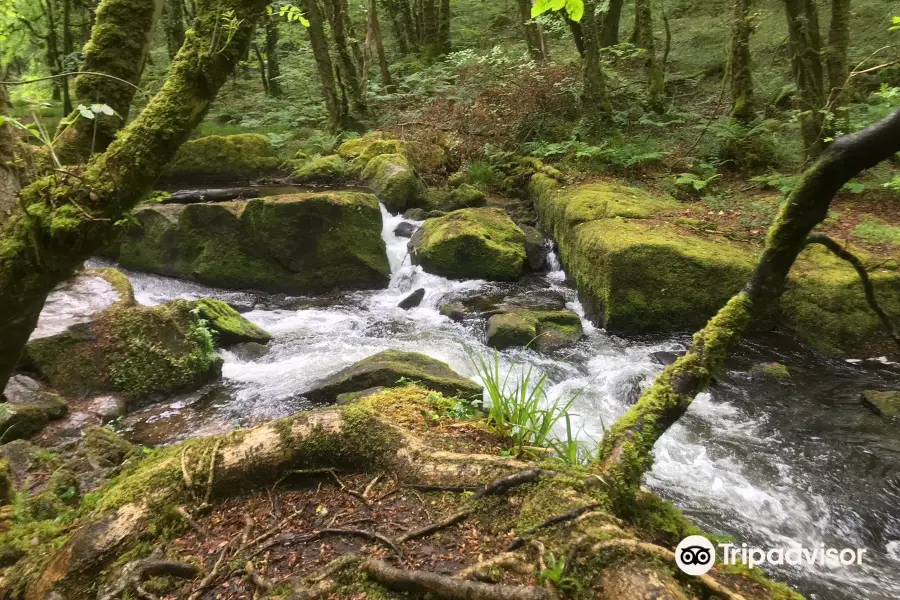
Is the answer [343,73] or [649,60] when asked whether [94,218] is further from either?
[343,73]

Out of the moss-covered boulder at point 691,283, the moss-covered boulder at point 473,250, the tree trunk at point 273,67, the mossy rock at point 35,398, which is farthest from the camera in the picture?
the tree trunk at point 273,67

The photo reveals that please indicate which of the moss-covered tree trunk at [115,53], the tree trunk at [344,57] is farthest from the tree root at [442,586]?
the tree trunk at [344,57]

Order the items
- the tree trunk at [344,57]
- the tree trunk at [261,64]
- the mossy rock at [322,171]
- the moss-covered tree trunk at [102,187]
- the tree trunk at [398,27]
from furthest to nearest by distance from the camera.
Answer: the tree trunk at [398,27]
the tree trunk at [261,64]
the tree trunk at [344,57]
the mossy rock at [322,171]
the moss-covered tree trunk at [102,187]

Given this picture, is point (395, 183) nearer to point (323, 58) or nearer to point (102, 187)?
point (323, 58)

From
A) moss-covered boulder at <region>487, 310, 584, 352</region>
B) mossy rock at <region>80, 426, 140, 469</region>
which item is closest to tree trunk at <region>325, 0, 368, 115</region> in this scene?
moss-covered boulder at <region>487, 310, 584, 352</region>

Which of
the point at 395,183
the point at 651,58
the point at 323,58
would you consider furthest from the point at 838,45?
the point at 323,58

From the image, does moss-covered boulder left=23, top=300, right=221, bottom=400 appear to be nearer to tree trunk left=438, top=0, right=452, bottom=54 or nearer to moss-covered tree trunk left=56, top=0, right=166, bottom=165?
moss-covered tree trunk left=56, top=0, right=166, bottom=165

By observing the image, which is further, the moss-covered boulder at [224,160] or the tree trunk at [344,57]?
the tree trunk at [344,57]

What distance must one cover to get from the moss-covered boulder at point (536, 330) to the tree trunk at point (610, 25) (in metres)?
11.9

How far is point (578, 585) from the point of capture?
182 centimetres

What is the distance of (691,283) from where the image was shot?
713cm

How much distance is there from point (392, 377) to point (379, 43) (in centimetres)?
1578

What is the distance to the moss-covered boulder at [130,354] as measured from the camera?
18.6 feet

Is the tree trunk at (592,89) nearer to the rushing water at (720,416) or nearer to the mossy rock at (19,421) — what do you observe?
the rushing water at (720,416)
